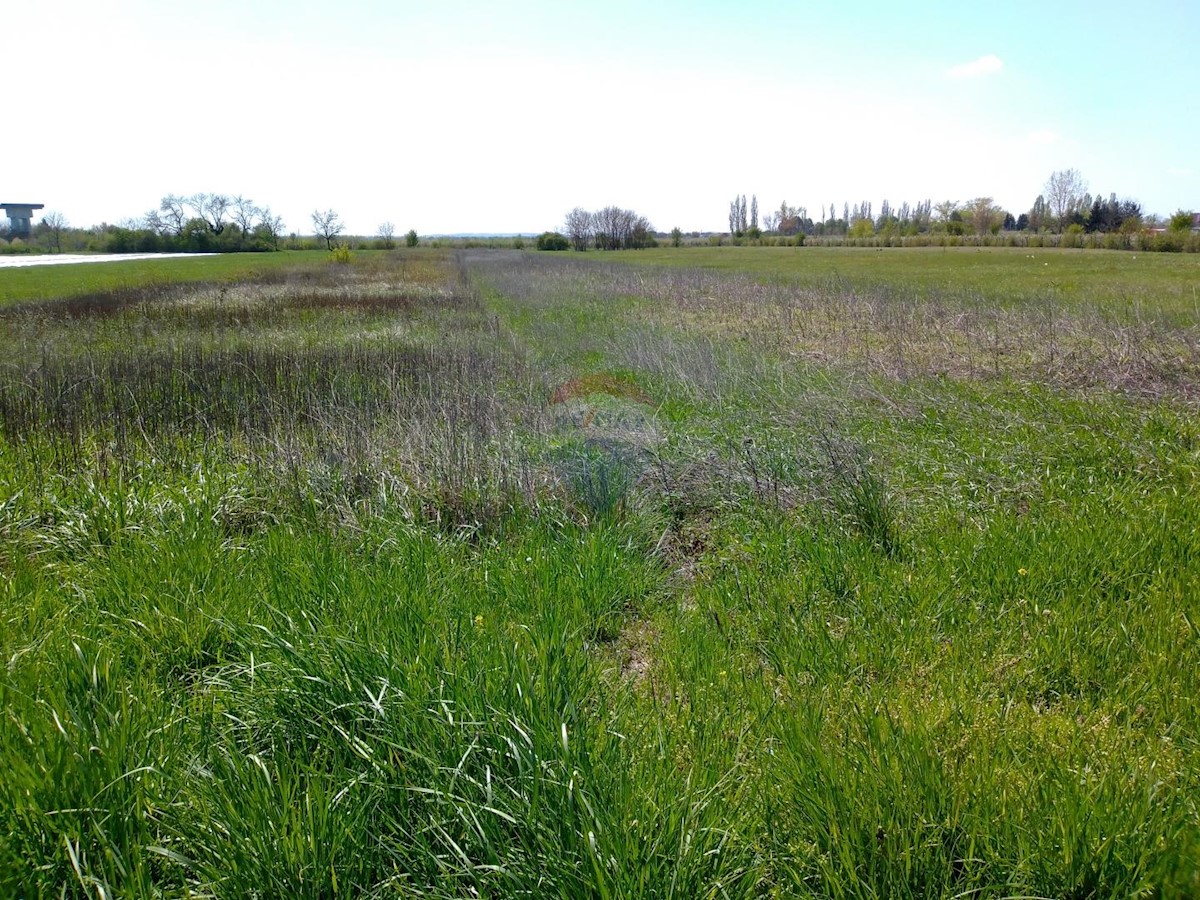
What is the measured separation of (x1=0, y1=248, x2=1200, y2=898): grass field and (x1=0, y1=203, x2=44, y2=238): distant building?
121m

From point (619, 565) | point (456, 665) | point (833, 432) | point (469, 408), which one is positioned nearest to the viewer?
point (456, 665)

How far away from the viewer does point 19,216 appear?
9788cm

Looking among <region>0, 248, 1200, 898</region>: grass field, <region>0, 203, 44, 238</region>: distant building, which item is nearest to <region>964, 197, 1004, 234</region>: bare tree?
<region>0, 248, 1200, 898</region>: grass field

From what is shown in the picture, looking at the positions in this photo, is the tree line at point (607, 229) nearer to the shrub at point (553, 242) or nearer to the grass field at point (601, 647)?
the shrub at point (553, 242)

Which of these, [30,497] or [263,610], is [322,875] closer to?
[263,610]

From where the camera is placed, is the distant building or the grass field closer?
the grass field

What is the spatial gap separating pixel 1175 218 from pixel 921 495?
82.3m

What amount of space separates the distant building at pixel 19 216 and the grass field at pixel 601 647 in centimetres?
12069

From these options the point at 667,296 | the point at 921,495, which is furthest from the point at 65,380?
the point at 667,296

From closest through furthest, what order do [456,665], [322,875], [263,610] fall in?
[322,875], [456,665], [263,610]

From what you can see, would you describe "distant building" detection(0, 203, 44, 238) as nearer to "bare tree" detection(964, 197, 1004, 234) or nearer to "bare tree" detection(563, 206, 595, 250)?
"bare tree" detection(563, 206, 595, 250)

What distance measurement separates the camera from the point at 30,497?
17.0 feet

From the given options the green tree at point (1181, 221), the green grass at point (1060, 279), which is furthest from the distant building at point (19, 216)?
the green tree at point (1181, 221)

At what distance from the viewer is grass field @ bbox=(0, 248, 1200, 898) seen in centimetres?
190
